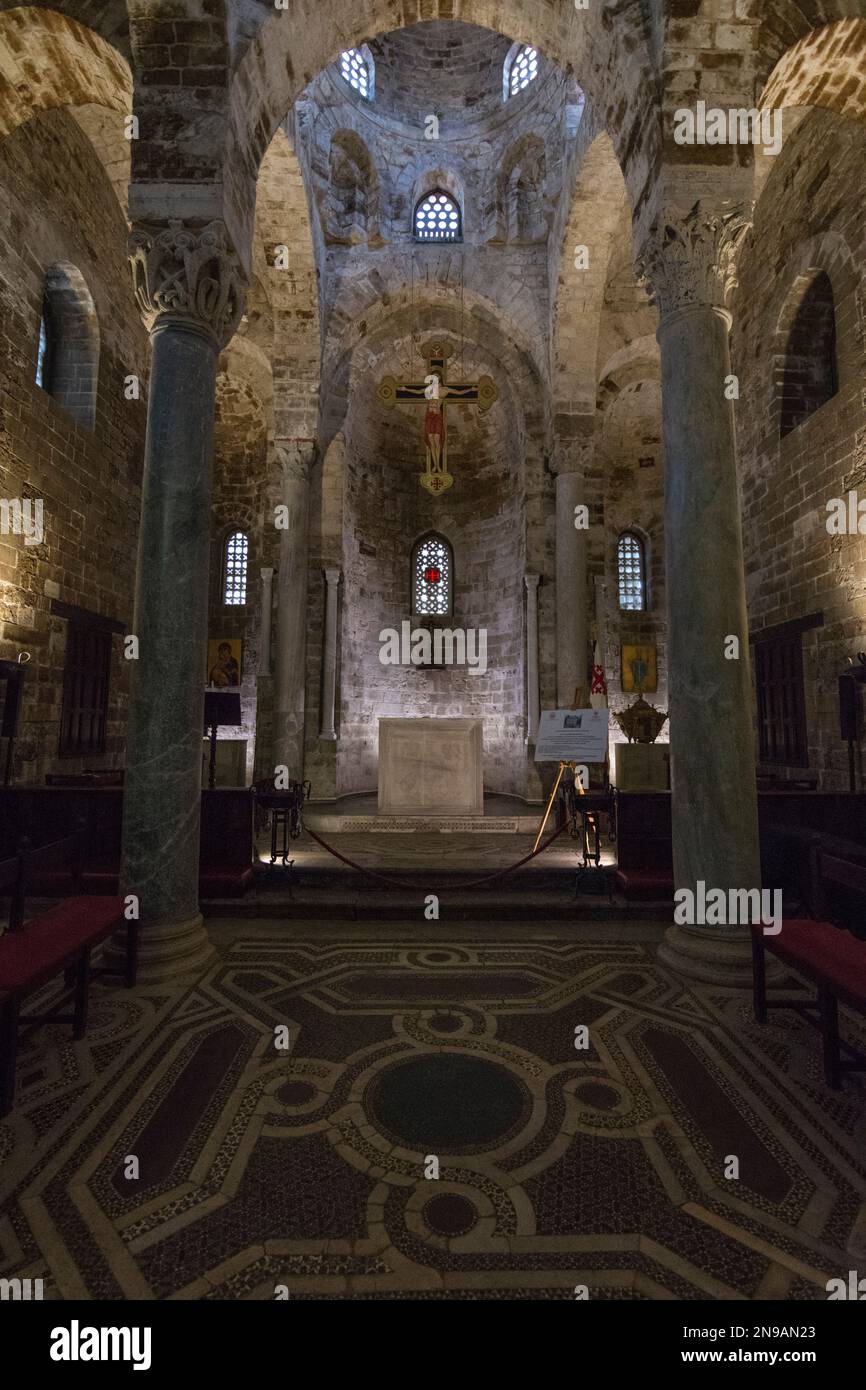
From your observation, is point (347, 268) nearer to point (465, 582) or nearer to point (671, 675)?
point (465, 582)

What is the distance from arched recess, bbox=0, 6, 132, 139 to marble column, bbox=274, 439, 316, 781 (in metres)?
4.96

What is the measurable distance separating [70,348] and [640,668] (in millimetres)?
13974

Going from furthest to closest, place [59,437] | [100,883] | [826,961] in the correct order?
[59,437] → [100,883] → [826,961]

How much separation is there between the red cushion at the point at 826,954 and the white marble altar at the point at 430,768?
5697 millimetres

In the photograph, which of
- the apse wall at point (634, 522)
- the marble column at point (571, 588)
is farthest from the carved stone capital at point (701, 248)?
the apse wall at point (634, 522)

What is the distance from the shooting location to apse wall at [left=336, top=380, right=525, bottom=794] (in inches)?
560

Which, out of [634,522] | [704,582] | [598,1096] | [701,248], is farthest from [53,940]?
[634,522]

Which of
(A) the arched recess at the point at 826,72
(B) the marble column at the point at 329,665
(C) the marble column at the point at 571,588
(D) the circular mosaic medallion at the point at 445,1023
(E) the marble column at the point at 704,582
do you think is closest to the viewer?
(D) the circular mosaic medallion at the point at 445,1023

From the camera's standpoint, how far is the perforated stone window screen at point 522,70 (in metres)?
12.3

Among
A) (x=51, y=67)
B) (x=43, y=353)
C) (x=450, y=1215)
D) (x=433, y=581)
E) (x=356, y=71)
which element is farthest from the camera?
(x=433, y=581)

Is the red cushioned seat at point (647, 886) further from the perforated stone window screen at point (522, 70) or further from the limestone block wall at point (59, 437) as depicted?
the perforated stone window screen at point (522, 70)

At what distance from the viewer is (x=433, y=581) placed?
1592 centimetres

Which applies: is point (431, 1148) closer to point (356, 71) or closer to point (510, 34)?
point (510, 34)
